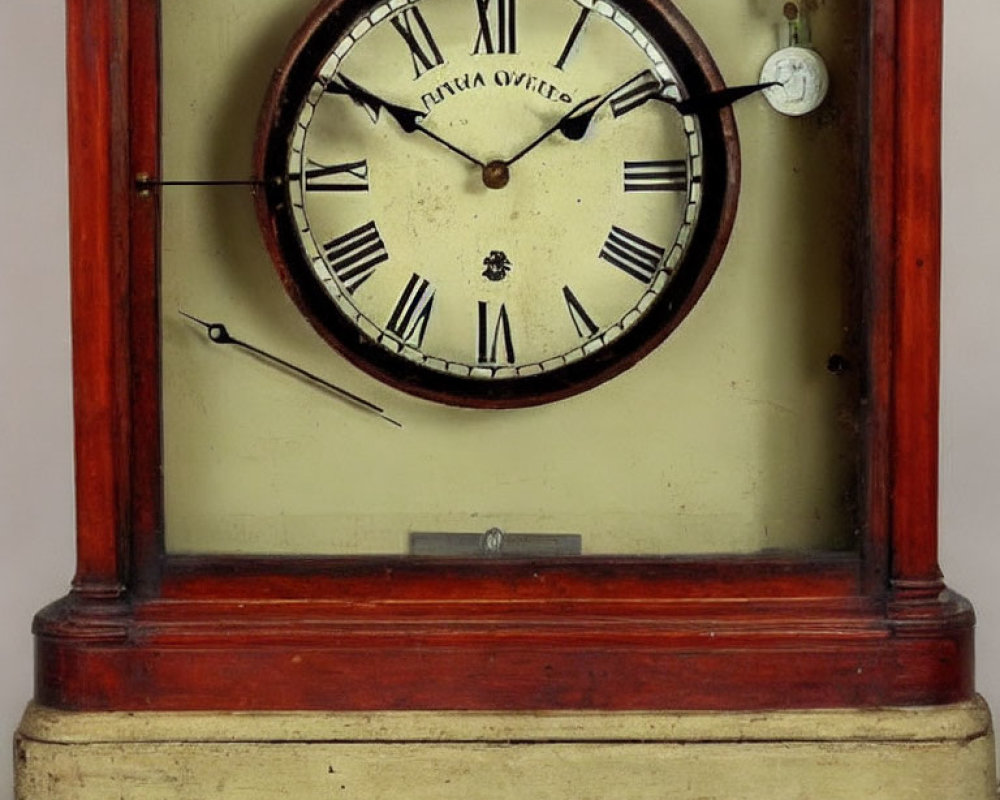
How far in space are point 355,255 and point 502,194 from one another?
0.16 meters

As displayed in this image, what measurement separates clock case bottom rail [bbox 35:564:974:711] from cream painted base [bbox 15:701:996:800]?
2 cm

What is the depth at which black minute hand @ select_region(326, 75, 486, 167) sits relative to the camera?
2.21 metres

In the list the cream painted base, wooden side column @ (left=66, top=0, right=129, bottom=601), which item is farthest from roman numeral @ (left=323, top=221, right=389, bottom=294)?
the cream painted base

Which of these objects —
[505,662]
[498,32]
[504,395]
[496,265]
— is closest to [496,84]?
[498,32]

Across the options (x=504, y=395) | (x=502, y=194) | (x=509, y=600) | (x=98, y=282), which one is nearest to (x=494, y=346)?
(x=504, y=395)

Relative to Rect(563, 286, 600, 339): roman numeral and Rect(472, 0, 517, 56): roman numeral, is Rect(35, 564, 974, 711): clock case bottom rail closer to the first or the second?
Rect(563, 286, 600, 339): roman numeral

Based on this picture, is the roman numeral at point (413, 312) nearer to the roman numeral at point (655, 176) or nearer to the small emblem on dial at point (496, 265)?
the small emblem on dial at point (496, 265)

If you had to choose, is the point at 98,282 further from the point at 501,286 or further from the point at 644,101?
the point at 644,101

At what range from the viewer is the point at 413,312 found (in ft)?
7.32

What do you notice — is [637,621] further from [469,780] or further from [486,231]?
[486,231]

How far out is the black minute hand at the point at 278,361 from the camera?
2275 mm

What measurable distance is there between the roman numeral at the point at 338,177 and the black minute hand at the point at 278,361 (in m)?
0.18

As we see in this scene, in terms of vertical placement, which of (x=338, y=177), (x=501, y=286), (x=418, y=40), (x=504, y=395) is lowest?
(x=504, y=395)

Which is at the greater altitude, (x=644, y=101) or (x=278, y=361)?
(x=644, y=101)
